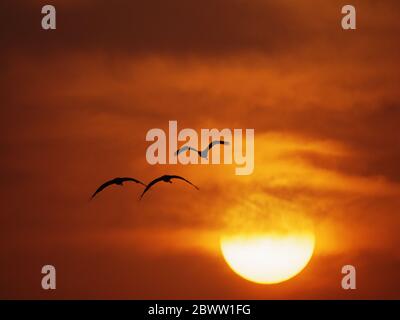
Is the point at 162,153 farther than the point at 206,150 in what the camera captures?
Yes
